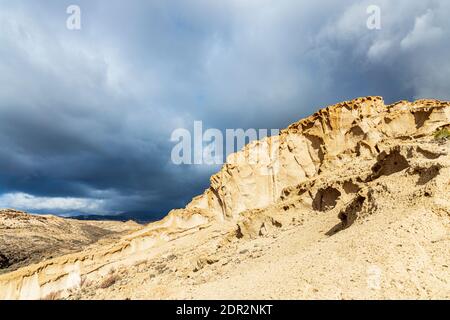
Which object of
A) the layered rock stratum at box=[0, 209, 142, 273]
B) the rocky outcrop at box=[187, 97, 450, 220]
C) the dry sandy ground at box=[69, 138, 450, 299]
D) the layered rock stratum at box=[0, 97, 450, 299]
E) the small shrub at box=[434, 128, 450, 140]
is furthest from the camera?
the layered rock stratum at box=[0, 209, 142, 273]

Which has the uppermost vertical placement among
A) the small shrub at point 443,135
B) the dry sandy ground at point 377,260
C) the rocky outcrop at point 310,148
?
the rocky outcrop at point 310,148

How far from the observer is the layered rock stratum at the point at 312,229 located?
8.56m

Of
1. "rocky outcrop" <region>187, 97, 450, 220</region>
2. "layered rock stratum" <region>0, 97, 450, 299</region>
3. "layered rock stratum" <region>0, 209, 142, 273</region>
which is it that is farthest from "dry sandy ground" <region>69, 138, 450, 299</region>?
"layered rock stratum" <region>0, 209, 142, 273</region>

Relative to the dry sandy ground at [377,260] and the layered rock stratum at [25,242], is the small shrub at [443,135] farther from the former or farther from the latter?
the layered rock stratum at [25,242]

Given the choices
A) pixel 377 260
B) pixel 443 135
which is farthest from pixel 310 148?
pixel 377 260

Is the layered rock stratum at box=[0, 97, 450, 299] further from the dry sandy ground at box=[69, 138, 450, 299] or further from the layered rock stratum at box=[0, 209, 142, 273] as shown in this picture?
the layered rock stratum at box=[0, 209, 142, 273]

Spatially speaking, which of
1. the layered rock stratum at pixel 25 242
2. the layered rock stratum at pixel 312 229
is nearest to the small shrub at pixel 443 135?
the layered rock stratum at pixel 312 229

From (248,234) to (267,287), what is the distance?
44.8 feet

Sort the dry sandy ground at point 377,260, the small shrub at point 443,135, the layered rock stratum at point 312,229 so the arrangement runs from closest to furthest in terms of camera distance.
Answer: the dry sandy ground at point 377,260 → the layered rock stratum at point 312,229 → the small shrub at point 443,135

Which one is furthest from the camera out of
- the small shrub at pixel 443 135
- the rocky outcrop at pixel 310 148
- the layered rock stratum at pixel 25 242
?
the layered rock stratum at pixel 25 242

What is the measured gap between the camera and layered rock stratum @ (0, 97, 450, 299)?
28.1 ft
